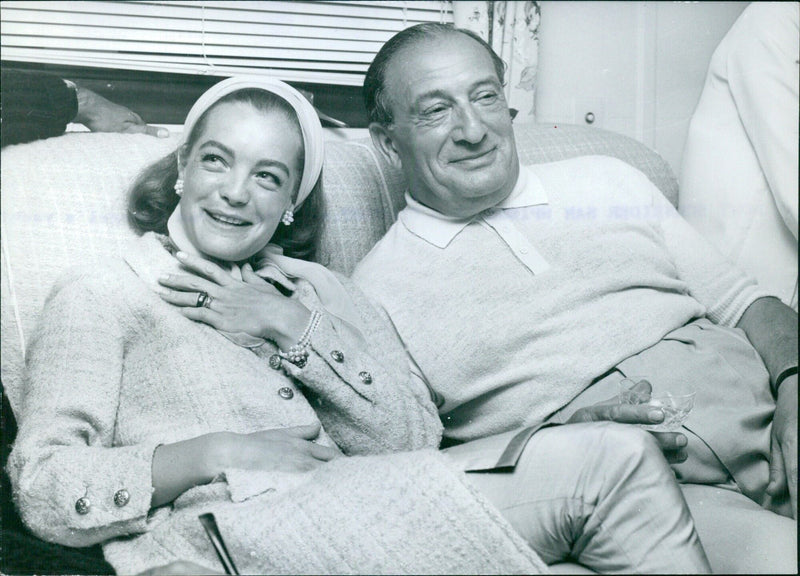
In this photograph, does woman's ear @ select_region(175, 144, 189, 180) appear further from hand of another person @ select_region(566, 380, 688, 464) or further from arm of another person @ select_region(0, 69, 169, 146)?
hand of another person @ select_region(566, 380, 688, 464)

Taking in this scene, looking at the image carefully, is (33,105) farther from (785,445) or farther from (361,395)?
(785,445)

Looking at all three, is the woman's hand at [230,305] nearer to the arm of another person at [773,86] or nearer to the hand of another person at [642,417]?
the hand of another person at [642,417]

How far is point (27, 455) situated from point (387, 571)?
48cm

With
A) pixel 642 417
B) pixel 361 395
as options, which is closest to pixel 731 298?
pixel 642 417

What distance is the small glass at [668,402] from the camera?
1.14 m

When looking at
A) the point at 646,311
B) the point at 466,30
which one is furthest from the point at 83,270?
the point at 646,311

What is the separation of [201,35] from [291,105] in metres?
0.22

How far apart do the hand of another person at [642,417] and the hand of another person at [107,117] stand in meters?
0.78

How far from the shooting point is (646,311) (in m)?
1.34

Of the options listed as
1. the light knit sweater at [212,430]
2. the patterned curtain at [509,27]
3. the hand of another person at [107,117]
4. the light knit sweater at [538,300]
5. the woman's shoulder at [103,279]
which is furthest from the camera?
the patterned curtain at [509,27]

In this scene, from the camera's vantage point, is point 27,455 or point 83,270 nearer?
point 27,455

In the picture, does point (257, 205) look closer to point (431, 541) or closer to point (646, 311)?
point (431, 541)

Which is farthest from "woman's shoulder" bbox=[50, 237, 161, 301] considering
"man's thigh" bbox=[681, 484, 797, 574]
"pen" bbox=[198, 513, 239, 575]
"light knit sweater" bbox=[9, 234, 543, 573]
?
"man's thigh" bbox=[681, 484, 797, 574]

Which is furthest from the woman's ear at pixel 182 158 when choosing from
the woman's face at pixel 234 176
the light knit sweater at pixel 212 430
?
the light knit sweater at pixel 212 430
